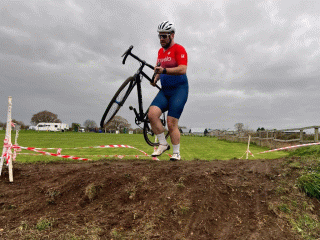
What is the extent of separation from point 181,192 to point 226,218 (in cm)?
66

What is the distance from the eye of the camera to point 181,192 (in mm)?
3223

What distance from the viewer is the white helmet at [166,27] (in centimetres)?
502

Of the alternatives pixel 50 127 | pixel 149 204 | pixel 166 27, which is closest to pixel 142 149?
pixel 166 27

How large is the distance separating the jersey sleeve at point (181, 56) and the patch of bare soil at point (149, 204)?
7.18ft

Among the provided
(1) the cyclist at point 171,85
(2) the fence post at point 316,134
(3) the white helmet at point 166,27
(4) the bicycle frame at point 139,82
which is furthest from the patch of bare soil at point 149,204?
(2) the fence post at point 316,134

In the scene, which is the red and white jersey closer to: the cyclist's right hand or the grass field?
the cyclist's right hand

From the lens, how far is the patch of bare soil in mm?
2588

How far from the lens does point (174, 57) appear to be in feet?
16.6

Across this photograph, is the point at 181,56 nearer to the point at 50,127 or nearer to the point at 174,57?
the point at 174,57

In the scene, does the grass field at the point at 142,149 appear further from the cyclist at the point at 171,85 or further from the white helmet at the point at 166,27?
the white helmet at the point at 166,27

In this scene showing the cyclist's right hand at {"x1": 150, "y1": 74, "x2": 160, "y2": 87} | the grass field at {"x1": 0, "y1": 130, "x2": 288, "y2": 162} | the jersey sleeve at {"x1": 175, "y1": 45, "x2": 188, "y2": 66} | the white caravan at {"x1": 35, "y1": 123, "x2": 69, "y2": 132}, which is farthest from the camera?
the white caravan at {"x1": 35, "y1": 123, "x2": 69, "y2": 132}

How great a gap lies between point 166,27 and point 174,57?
651mm

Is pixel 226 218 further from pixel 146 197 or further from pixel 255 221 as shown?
pixel 146 197

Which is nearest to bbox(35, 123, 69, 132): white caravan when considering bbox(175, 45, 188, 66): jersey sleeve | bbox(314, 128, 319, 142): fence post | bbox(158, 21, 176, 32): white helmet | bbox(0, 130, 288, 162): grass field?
bbox(0, 130, 288, 162): grass field
